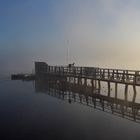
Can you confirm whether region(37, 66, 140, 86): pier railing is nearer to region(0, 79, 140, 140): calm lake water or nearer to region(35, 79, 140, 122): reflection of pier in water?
region(35, 79, 140, 122): reflection of pier in water

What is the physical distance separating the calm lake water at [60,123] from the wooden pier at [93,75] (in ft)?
20.7

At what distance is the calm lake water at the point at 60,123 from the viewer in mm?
24406

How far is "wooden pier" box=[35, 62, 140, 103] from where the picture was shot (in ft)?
127

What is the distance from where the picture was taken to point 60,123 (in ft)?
92.8

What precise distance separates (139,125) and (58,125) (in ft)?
21.3

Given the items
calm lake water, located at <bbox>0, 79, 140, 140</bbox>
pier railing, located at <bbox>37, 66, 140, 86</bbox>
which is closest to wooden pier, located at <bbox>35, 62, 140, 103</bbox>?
pier railing, located at <bbox>37, 66, 140, 86</bbox>

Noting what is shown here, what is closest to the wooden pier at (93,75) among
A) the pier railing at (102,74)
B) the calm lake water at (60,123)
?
the pier railing at (102,74)

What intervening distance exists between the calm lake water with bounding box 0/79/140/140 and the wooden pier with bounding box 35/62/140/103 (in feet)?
20.7

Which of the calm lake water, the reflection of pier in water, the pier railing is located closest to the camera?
the calm lake water

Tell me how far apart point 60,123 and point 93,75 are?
729 inches

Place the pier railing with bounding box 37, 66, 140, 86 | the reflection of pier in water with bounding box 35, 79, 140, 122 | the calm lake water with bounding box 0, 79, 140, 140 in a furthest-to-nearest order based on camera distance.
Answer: the pier railing with bounding box 37, 66, 140, 86, the reflection of pier in water with bounding box 35, 79, 140, 122, the calm lake water with bounding box 0, 79, 140, 140

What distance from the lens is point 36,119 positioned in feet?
98.0

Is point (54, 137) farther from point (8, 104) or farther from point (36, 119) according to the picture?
point (8, 104)

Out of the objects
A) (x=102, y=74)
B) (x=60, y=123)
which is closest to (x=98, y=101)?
(x=102, y=74)
